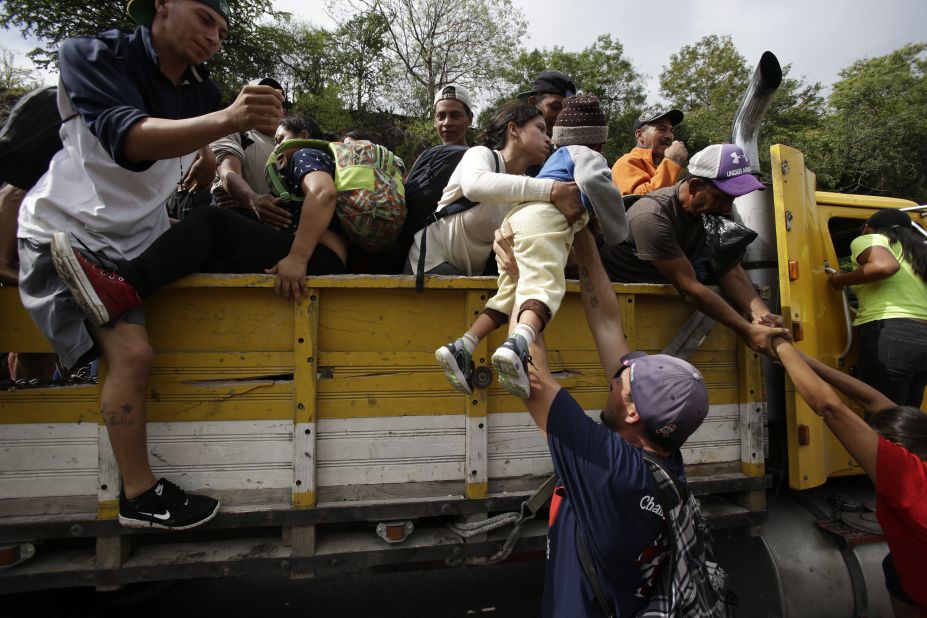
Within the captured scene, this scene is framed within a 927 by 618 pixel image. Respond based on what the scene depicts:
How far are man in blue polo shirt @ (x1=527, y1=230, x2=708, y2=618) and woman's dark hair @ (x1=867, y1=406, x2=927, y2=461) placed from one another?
137 centimetres

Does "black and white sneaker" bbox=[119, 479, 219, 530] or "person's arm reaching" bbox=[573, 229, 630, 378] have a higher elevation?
"person's arm reaching" bbox=[573, 229, 630, 378]

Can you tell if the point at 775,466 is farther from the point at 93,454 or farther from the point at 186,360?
the point at 93,454

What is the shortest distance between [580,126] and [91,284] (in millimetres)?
2117

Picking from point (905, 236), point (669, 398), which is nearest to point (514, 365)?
point (669, 398)

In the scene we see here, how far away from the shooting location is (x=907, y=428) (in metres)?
2.31

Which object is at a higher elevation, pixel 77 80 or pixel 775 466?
pixel 77 80

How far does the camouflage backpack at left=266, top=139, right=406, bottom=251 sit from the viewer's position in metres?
2.38

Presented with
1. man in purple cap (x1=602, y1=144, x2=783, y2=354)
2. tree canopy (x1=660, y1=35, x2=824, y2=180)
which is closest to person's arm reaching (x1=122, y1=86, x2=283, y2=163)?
man in purple cap (x1=602, y1=144, x2=783, y2=354)

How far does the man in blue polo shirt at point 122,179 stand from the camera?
1724 mm

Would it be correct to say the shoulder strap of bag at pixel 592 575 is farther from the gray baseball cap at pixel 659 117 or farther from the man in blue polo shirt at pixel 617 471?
the gray baseball cap at pixel 659 117

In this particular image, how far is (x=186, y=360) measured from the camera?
1.98 m

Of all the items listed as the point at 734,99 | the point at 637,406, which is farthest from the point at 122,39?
the point at 734,99

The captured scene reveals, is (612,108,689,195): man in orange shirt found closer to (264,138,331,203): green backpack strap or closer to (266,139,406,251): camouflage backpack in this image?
(266,139,406,251): camouflage backpack

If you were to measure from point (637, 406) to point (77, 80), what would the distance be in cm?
213
